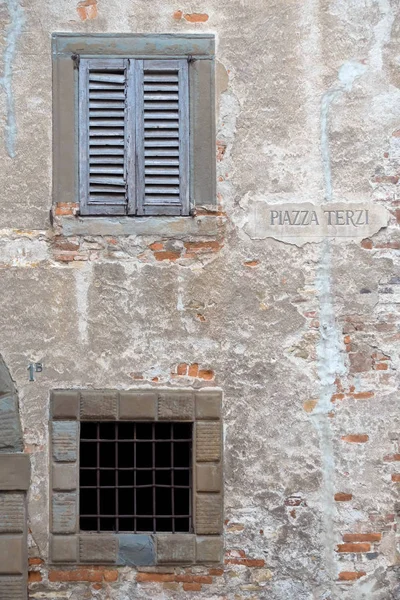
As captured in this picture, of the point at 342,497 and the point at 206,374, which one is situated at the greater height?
the point at 206,374

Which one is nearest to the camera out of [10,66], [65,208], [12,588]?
[12,588]

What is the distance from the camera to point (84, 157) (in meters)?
6.74

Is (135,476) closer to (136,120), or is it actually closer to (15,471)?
(15,471)

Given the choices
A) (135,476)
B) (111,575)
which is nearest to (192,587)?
(111,575)

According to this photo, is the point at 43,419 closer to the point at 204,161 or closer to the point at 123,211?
the point at 123,211

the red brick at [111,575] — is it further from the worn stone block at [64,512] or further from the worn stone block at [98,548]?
the worn stone block at [64,512]

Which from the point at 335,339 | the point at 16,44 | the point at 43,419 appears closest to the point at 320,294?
the point at 335,339

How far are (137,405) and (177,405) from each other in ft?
0.94

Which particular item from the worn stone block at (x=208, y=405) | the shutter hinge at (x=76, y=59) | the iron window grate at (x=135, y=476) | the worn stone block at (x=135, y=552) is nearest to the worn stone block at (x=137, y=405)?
the iron window grate at (x=135, y=476)

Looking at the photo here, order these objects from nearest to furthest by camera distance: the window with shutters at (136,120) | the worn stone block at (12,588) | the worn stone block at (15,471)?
the worn stone block at (12,588), the worn stone block at (15,471), the window with shutters at (136,120)

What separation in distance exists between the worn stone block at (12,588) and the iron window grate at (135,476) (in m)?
0.58

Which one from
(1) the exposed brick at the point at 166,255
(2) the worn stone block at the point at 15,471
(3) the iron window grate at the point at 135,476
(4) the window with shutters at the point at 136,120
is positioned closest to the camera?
(2) the worn stone block at the point at 15,471

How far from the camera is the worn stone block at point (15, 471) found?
6402mm

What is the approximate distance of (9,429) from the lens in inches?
254
